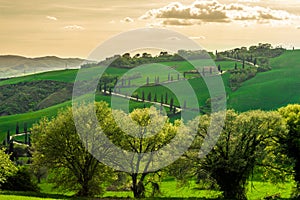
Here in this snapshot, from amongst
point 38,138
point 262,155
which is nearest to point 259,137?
point 262,155

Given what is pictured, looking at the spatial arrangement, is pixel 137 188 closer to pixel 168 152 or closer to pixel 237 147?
pixel 168 152

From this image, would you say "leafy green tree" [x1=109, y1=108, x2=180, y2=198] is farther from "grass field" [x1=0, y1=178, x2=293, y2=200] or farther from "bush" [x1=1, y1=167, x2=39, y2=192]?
"bush" [x1=1, y1=167, x2=39, y2=192]

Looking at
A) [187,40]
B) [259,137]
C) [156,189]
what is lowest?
[156,189]

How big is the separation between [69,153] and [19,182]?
920 centimetres

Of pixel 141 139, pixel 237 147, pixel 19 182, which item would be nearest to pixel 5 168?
pixel 19 182

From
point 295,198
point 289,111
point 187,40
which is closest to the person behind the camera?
point 187,40

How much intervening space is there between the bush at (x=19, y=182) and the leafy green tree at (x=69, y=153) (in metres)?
3.87

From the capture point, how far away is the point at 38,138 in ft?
210

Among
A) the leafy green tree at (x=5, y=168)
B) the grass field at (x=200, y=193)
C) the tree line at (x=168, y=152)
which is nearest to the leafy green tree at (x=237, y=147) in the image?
the tree line at (x=168, y=152)

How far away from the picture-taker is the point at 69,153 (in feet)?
207

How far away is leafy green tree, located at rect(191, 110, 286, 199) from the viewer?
56.3 metres

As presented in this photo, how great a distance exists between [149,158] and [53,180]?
46.6ft

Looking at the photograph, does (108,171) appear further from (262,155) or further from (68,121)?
(262,155)

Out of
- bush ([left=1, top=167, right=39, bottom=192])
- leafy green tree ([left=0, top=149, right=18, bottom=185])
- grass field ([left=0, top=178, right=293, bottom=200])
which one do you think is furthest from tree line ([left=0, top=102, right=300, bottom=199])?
grass field ([left=0, top=178, right=293, bottom=200])
